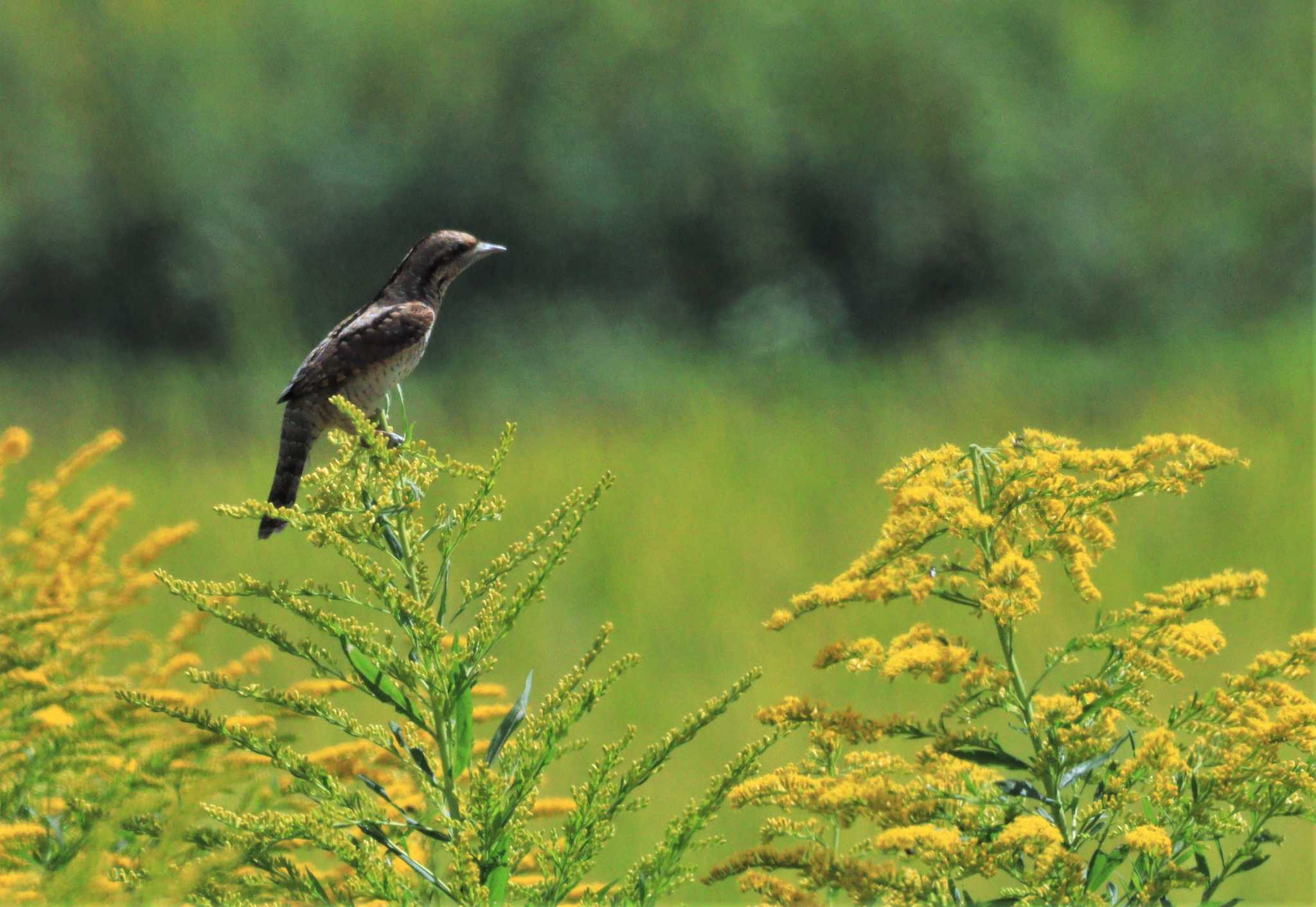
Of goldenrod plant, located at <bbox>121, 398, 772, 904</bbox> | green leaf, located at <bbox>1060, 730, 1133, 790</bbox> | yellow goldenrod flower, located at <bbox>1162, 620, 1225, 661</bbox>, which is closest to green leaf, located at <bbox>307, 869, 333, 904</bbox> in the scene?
goldenrod plant, located at <bbox>121, 398, 772, 904</bbox>

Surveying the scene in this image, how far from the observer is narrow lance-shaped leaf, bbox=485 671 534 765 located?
81.3 inches

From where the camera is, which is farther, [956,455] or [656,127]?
[656,127]

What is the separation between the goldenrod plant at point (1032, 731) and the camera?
2094 millimetres

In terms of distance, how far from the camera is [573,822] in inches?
79.0

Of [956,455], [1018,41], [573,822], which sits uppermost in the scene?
[1018,41]

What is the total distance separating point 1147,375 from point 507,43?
21.2ft

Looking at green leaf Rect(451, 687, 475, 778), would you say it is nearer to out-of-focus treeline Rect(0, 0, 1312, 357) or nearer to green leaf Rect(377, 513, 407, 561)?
green leaf Rect(377, 513, 407, 561)

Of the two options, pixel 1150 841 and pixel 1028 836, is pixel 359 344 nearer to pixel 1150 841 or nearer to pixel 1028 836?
pixel 1028 836

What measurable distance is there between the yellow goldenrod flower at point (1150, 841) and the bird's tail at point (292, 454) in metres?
1.36

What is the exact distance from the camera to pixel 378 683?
2.04 m

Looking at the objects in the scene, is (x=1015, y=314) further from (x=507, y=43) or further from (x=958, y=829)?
(x=958, y=829)

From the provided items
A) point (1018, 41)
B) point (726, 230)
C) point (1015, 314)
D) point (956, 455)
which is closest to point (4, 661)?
point (956, 455)

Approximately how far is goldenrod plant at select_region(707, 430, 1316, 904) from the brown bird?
2.82 ft

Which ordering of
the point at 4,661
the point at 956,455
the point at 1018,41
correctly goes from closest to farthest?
the point at 956,455, the point at 4,661, the point at 1018,41
